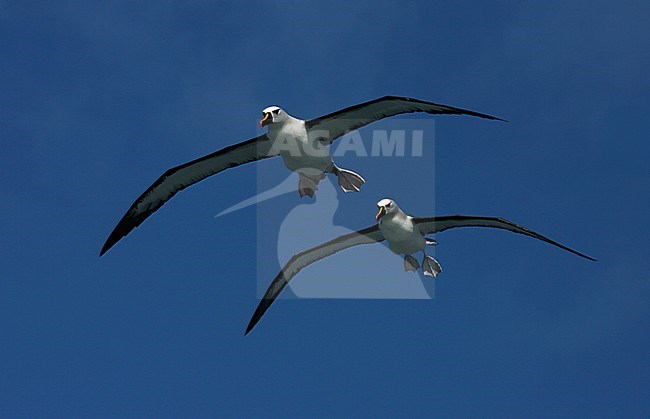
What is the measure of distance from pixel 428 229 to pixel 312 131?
11.7 feet

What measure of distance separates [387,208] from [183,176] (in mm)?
4493

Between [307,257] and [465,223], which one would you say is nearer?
[465,223]

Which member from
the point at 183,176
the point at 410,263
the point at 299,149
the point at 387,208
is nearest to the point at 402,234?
the point at 387,208

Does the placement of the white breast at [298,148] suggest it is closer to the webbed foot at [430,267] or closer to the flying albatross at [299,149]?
the flying albatross at [299,149]

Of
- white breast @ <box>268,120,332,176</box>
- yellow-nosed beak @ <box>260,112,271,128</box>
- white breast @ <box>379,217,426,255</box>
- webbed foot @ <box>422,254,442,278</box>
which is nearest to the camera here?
yellow-nosed beak @ <box>260,112,271,128</box>

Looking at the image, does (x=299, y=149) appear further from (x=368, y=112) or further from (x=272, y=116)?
(x=368, y=112)

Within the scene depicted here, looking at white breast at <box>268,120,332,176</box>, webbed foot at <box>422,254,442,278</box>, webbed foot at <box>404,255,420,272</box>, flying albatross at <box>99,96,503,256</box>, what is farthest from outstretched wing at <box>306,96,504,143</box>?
webbed foot at <box>422,254,442,278</box>

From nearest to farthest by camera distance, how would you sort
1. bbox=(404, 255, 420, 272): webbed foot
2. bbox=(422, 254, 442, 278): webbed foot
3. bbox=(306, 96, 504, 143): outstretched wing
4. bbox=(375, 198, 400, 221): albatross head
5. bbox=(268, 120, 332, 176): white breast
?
bbox=(306, 96, 504, 143): outstretched wing < bbox=(268, 120, 332, 176): white breast < bbox=(375, 198, 400, 221): albatross head < bbox=(404, 255, 420, 272): webbed foot < bbox=(422, 254, 442, 278): webbed foot

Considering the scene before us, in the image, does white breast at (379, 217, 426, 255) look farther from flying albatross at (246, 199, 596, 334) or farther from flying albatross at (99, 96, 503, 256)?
flying albatross at (99, 96, 503, 256)

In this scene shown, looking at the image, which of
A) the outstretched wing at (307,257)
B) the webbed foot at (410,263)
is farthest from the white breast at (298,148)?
the webbed foot at (410,263)

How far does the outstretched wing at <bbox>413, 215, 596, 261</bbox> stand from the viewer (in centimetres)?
2041

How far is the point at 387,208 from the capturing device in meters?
20.3

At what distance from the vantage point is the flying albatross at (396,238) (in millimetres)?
20406

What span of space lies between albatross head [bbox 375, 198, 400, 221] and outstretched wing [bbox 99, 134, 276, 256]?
2567 mm
